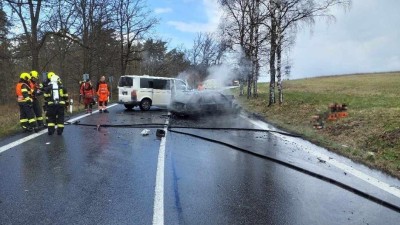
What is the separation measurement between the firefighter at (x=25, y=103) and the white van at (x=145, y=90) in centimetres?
989

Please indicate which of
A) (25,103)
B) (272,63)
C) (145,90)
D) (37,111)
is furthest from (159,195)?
(272,63)

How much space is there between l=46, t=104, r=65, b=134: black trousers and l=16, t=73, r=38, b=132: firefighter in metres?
0.66

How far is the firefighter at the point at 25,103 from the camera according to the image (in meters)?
11.5

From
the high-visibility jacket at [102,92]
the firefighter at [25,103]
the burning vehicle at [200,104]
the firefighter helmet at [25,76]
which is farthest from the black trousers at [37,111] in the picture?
the high-visibility jacket at [102,92]

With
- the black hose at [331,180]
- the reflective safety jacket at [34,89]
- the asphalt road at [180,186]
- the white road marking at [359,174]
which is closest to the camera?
Answer: the asphalt road at [180,186]

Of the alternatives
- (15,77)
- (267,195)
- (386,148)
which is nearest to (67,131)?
(267,195)

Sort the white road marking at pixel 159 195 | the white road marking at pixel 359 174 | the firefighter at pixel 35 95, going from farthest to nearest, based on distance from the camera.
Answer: the firefighter at pixel 35 95 → the white road marking at pixel 359 174 → the white road marking at pixel 159 195

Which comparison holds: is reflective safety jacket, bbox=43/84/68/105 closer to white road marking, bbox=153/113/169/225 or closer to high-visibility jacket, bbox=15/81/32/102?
high-visibility jacket, bbox=15/81/32/102

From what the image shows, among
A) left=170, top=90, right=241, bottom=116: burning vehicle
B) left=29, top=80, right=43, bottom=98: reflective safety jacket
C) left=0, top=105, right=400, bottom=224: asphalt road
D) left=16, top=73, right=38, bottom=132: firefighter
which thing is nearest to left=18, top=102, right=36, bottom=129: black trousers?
left=16, top=73, right=38, bottom=132: firefighter

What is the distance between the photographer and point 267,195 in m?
5.58

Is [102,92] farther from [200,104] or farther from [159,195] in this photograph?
[159,195]

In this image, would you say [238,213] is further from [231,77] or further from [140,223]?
[231,77]

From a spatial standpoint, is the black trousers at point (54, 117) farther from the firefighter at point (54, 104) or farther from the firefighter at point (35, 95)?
the firefighter at point (35, 95)

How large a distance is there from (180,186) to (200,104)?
11.6 m
